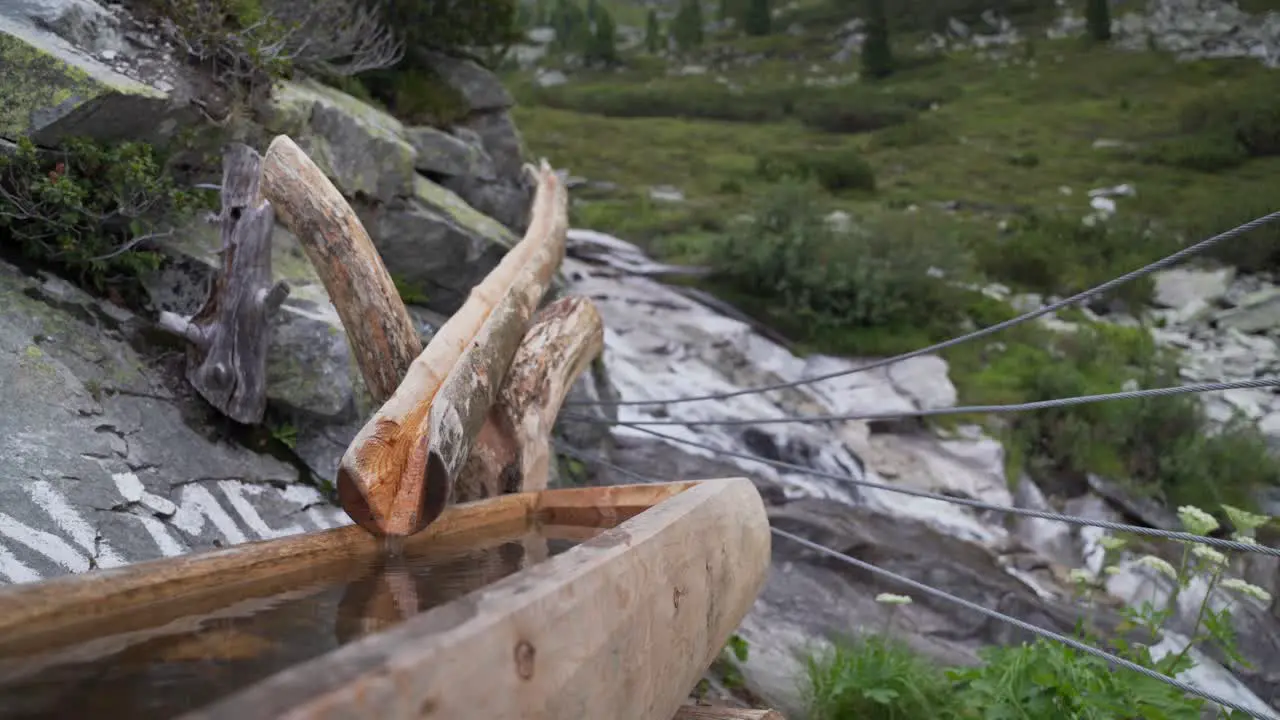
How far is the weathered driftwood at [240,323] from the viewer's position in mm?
3338

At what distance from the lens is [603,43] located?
19.4 metres

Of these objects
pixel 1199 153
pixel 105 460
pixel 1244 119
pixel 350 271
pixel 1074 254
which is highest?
pixel 350 271

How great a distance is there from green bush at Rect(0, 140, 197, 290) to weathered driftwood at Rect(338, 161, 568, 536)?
5.15ft

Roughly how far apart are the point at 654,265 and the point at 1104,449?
5311 millimetres

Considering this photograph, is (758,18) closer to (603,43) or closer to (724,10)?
(724,10)

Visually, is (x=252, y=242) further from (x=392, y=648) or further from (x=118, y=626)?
(x=392, y=648)

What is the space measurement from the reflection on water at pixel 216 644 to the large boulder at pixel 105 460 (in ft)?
3.64

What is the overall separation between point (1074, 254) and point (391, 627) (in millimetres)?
10793

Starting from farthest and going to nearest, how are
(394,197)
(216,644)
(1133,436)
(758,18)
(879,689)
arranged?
(758,18) < (1133,436) < (394,197) < (879,689) < (216,644)

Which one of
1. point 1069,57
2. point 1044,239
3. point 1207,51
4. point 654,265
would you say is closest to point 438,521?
point 654,265

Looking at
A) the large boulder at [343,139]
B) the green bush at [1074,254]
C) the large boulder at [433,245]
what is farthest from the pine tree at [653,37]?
the large boulder at [343,139]

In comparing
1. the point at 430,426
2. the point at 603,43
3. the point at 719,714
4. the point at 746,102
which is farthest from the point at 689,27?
the point at 719,714

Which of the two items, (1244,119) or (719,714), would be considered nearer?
(719,714)

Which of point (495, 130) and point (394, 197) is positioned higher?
point (495, 130)
